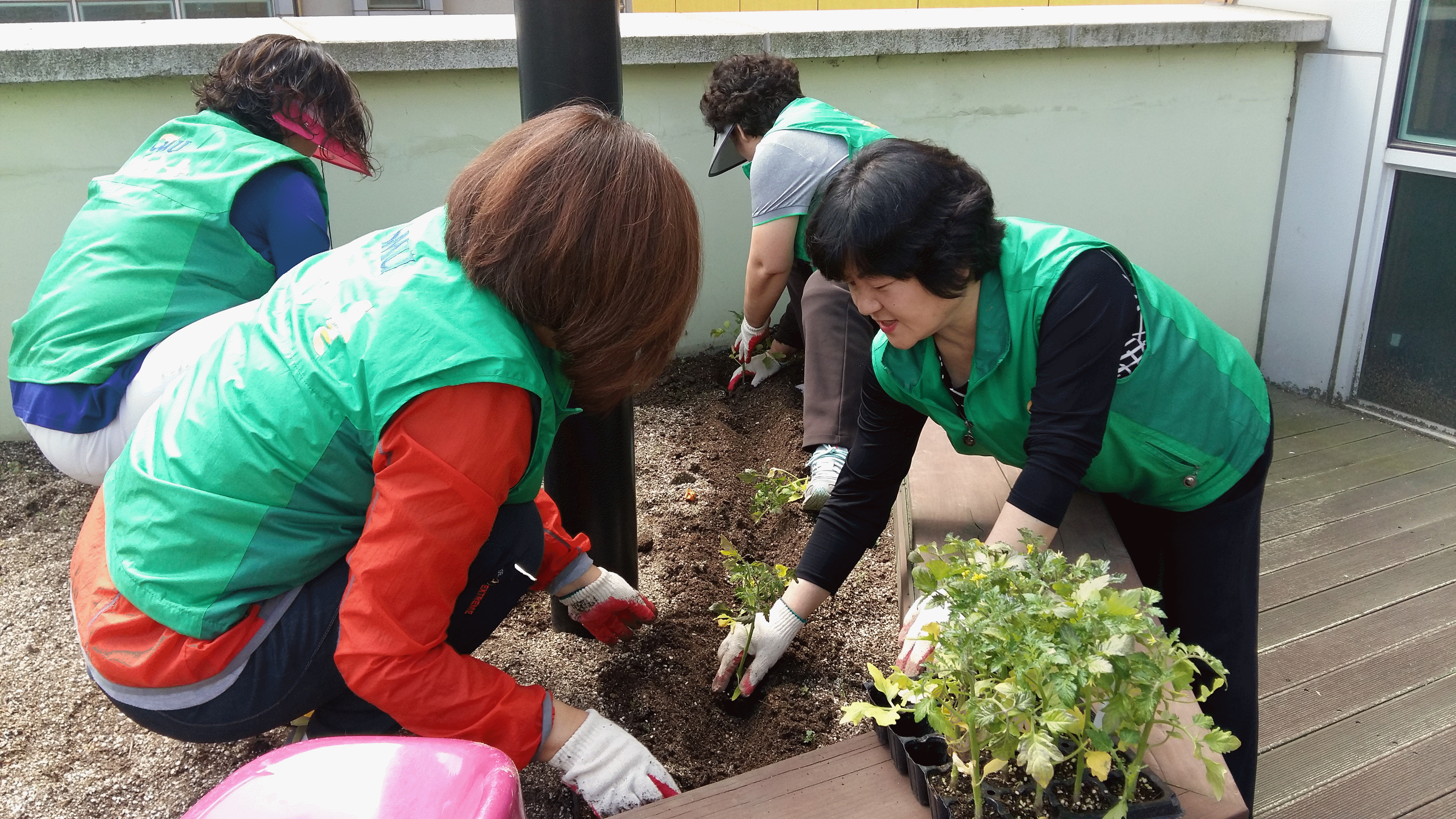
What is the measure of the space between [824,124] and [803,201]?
23cm

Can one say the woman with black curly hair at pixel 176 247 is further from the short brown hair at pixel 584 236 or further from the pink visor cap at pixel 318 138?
the short brown hair at pixel 584 236

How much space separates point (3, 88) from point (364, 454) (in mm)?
2519

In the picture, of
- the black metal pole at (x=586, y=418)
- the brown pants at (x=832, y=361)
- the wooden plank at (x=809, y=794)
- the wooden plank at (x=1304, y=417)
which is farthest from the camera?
the wooden plank at (x=1304, y=417)

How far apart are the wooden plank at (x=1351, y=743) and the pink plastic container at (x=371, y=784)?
189 cm

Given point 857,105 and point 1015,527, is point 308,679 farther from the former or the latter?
point 857,105

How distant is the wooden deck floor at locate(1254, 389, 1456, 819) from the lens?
7.30 feet

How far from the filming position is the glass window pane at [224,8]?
843 centimetres

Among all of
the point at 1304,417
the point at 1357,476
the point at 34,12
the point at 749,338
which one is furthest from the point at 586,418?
the point at 34,12

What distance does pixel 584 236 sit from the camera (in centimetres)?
137

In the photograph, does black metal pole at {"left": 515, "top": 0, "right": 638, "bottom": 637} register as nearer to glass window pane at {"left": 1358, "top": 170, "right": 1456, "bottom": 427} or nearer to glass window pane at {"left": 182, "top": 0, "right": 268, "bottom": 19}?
glass window pane at {"left": 1358, "top": 170, "right": 1456, "bottom": 427}

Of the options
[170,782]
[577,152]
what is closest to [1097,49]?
[577,152]

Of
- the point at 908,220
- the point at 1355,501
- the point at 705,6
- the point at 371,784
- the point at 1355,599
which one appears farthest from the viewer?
the point at 705,6

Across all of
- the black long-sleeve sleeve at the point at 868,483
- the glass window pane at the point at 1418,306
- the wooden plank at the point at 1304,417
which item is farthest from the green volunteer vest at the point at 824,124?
the glass window pane at the point at 1418,306

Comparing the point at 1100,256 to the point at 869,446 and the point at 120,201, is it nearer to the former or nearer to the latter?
the point at 869,446
